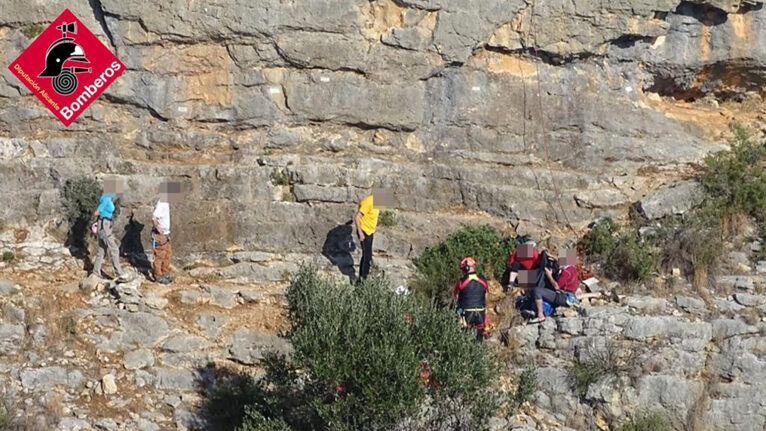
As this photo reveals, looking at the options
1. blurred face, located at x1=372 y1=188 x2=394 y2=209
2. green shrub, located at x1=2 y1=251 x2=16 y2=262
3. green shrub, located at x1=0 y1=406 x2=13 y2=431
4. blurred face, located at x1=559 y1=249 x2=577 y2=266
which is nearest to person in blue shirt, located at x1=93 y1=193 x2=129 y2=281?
green shrub, located at x1=2 y1=251 x2=16 y2=262

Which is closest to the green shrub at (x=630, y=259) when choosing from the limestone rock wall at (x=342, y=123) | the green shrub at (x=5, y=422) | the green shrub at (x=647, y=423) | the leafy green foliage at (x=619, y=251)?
the leafy green foliage at (x=619, y=251)

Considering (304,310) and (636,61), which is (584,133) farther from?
(304,310)

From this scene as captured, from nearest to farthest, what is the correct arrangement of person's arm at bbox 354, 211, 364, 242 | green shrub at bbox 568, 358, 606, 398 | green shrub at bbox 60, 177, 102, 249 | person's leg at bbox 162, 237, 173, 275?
green shrub at bbox 568, 358, 606, 398 → person's leg at bbox 162, 237, 173, 275 → person's arm at bbox 354, 211, 364, 242 → green shrub at bbox 60, 177, 102, 249

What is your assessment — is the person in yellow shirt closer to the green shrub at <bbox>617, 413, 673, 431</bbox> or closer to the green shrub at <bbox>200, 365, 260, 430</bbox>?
the green shrub at <bbox>200, 365, 260, 430</bbox>

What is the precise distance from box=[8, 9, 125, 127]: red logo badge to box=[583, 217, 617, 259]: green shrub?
281 inches

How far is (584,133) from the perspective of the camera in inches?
695

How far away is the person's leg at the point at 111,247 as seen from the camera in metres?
15.1

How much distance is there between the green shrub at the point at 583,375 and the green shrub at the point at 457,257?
6.76 ft

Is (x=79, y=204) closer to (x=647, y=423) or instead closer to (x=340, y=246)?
(x=340, y=246)

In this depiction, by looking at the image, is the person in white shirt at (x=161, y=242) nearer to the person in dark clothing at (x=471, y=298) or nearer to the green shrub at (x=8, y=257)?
the green shrub at (x=8, y=257)

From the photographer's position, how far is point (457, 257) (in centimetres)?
1602

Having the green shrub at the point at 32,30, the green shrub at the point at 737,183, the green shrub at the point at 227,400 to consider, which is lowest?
the green shrub at the point at 227,400

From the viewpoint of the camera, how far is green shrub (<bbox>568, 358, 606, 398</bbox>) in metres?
14.4

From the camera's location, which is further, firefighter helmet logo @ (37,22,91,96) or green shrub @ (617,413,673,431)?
firefighter helmet logo @ (37,22,91,96)
